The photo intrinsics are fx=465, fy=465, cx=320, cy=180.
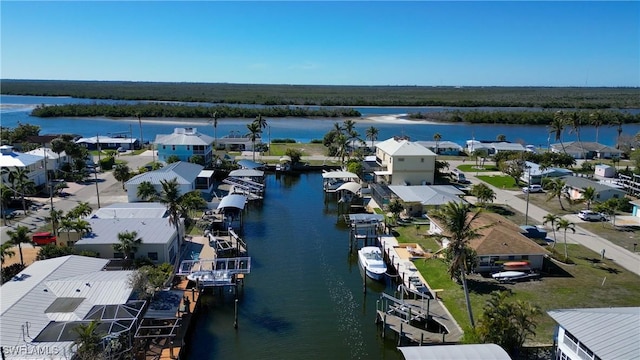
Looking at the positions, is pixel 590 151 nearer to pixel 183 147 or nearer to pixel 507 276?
pixel 507 276

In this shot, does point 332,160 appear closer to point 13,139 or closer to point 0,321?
point 13,139

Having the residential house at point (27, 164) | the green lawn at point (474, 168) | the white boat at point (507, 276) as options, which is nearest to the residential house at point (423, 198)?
the white boat at point (507, 276)

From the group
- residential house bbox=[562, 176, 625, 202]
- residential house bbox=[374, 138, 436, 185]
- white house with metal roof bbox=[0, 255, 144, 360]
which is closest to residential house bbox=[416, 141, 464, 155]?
residential house bbox=[374, 138, 436, 185]

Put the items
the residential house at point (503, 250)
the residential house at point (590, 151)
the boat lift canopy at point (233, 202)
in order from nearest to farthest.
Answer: the residential house at point (503, 250) < the boat lift canopy at point (233, 202) < the residential house at point (590, 151)

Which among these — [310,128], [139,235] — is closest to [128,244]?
[139,235]

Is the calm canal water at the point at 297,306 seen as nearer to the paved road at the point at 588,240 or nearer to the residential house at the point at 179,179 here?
the residential house at the point at 179,179
